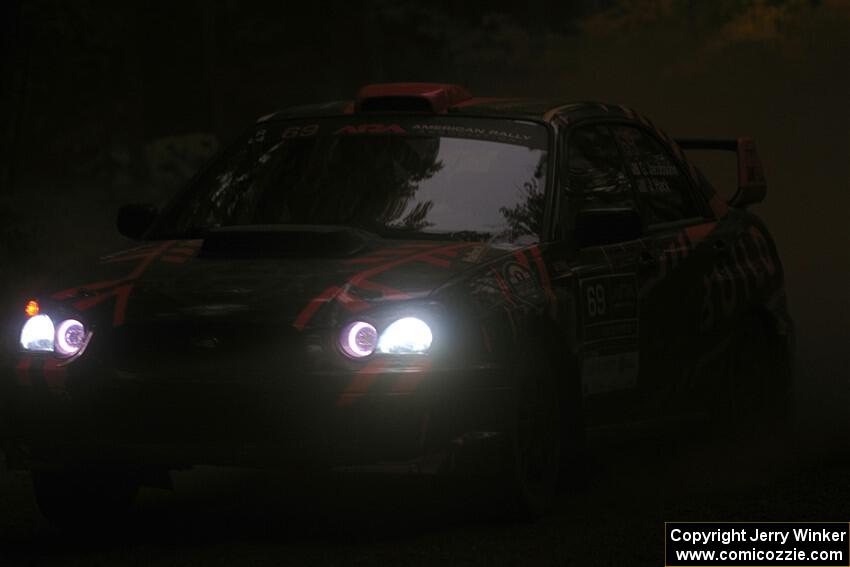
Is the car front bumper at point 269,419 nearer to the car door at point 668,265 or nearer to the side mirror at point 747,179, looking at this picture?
the car door at point 668,265

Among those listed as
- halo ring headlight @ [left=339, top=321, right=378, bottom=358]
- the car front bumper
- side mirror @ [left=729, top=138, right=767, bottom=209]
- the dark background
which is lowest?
the car front bumper

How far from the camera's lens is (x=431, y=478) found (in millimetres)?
7895

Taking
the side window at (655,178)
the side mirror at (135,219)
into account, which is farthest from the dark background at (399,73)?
the side mirror at (135,219)

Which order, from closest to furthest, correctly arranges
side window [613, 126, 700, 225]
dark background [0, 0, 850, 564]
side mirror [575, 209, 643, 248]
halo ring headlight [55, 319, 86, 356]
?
halo ring headlight [55, 319, 86, 356], side mirror [575, 209, 643, 248], side window [613, 126, 700, 225], dark background [0, 0, 850, 564]

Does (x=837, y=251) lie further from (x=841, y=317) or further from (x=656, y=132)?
(x=656, y=132)

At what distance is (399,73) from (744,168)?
26.2 meters

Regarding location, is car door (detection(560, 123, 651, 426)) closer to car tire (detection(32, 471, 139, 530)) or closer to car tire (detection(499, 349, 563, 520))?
car tire (detection(499, 349, 563, 520))

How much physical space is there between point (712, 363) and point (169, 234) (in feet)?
8.14

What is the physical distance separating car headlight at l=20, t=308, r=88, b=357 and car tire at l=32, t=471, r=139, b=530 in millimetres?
490

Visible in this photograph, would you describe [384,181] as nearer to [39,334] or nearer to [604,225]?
[604,225]

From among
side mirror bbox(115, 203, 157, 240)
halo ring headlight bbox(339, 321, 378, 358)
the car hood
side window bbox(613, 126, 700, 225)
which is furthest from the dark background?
halo ring headlight bbox(339, 321, 378, 358)

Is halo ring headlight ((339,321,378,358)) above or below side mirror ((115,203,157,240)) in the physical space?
below

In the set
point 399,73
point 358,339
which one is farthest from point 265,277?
point 399,73

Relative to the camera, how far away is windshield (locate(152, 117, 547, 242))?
356 inches
